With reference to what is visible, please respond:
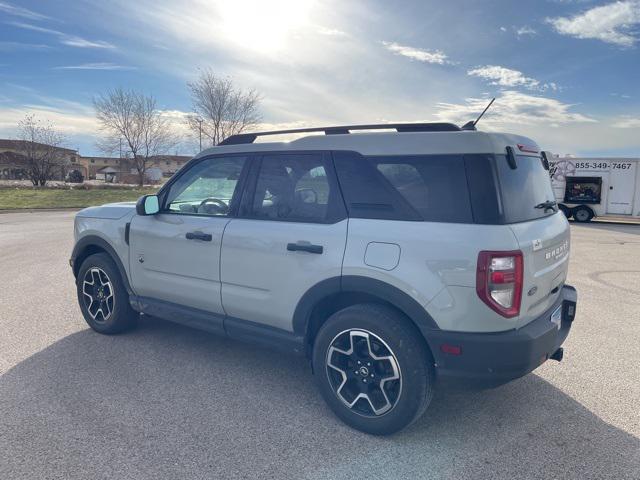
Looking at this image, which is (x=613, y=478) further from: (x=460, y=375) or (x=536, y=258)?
(x=536, y=258)

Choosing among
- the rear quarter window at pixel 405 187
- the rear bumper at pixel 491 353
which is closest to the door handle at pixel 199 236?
the rear quarter window at pixel 405 187

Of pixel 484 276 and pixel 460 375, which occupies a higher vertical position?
pixel 484 276

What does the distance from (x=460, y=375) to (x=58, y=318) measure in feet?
14.8

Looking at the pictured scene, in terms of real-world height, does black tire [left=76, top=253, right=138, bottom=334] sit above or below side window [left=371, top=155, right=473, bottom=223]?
below

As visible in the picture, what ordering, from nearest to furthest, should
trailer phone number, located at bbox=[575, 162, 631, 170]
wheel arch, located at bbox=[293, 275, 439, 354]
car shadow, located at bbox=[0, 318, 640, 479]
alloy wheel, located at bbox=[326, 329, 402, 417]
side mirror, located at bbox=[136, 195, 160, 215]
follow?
car shadow, located at bbox=[0, 318, 640, 479]
wheel arch, located at bbox=[293, 275, 439, 354]
alloy wheel, located at bbox=[326, 329, 402, 417]
side mirror, located at bbox=[136, 195, 160, 215]
trailer phone number, located at bbox=[575, 162, 631, 170]

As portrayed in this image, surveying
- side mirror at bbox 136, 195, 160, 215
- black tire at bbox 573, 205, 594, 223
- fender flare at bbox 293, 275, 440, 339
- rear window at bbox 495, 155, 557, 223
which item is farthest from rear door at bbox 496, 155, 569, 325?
black tire at bbox 573, 205, 594, 223

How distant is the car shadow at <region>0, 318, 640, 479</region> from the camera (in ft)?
8.39

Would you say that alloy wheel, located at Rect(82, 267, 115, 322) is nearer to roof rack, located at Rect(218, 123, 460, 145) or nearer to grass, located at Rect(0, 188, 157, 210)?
roof rack, located at Rect(218, 123, 460, 145)

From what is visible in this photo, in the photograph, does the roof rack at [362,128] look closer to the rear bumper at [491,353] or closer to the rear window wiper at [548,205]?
the rear window wiper at [548,205]

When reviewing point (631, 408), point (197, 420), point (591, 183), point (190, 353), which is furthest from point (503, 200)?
point (591, 183)

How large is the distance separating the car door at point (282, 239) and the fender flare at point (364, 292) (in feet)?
0.17

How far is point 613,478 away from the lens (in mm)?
2498

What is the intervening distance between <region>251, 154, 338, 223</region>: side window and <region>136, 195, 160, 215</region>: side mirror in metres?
1.08

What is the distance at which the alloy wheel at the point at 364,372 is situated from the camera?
2816 mm
